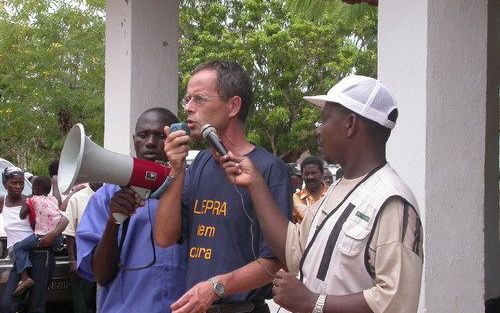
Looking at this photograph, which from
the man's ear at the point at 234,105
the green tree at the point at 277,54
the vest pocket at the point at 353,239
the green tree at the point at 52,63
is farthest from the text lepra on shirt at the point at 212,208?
the green tree at the point at 277,54

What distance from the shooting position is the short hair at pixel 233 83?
355 cm

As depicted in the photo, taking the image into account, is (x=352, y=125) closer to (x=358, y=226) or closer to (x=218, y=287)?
(x=358, y=226)

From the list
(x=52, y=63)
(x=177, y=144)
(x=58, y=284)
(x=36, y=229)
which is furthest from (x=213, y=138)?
(x=52, y=63)

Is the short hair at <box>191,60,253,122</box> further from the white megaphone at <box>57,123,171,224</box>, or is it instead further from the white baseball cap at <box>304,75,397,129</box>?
the white baseball cap at <box>304,75,397,129</box>

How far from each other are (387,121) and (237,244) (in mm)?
885

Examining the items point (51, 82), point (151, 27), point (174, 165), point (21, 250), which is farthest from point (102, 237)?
point (51, 82)

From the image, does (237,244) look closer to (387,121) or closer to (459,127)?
(387,121)

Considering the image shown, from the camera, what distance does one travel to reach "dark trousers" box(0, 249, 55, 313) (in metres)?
8.53

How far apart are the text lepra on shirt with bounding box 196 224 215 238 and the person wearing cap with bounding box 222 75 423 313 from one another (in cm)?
44

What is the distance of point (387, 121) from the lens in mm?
2898

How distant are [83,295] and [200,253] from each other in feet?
17.2

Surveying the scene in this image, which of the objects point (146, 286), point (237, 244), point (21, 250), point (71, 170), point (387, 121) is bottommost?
point (21, 250)

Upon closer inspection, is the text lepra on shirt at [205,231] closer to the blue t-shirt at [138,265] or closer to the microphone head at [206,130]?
the blue t-shirt at [138,265]

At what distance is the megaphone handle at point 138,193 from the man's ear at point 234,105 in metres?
0.46
